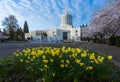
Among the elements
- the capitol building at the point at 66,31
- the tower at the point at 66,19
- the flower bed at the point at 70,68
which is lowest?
the flower bed at the point at 70,68

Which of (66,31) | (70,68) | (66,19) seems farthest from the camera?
(66,31)

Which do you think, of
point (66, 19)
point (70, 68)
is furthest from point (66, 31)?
point (70, 68)

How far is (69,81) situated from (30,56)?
4.89 ft

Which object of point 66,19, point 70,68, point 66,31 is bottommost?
point 70,68

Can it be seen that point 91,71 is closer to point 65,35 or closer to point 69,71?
point 69,71

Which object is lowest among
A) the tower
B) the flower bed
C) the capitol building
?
the flower bed

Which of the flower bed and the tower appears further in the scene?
the tower

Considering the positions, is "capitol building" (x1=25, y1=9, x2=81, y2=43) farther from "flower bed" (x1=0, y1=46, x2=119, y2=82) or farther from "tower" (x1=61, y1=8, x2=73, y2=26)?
"flower bed" (x1=0, y1=46, x2=119, y2=82)

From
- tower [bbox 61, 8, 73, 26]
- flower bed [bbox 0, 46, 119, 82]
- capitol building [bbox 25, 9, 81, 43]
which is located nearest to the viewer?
flower bed [bbox 0, 46, 119, 82]

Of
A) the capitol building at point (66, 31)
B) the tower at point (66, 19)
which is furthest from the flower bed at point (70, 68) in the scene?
the tower at point (66, 19)

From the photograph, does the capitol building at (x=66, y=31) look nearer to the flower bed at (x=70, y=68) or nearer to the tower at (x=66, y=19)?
the tower at (x=66, y=19)

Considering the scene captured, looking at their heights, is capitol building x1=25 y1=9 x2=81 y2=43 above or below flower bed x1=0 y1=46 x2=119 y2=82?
above

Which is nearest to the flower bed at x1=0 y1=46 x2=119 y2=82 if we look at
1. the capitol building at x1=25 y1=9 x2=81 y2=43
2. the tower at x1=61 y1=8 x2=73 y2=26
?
the capitol building at x1=25 y1=9 x2=81 y2=43

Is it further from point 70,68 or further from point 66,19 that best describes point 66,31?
point 70,68
